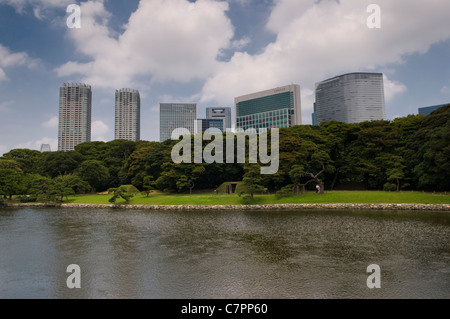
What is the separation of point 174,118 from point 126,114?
31758mm

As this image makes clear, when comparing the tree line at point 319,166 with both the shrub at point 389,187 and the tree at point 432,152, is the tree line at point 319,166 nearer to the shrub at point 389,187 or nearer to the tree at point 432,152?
the tree at point 432,152

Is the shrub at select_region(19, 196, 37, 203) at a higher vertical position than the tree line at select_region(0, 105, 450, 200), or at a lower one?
lower

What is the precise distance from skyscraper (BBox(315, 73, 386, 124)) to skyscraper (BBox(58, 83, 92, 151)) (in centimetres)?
14804

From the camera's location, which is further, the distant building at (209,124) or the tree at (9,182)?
the distant building at (209,124)

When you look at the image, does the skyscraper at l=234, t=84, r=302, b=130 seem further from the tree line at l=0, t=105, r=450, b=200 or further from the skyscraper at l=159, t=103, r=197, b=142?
the tree line at l=0, t=105, r=450, b=200

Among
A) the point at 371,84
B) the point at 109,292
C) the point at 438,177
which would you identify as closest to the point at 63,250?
the point at 109,292

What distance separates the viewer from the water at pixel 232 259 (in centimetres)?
962

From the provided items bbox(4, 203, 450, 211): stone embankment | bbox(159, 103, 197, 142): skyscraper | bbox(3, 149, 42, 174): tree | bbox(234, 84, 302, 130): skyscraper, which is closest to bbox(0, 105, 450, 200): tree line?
bbox(4, 203, 450, 211): stone embankment

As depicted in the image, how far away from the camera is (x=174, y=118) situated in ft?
636

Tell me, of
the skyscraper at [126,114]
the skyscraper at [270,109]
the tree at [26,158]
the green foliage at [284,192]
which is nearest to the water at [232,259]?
the green foliage at [284,192]

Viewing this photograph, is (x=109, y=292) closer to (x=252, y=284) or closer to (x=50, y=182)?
A: (x=252, y=284)

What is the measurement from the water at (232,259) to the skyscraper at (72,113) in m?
169

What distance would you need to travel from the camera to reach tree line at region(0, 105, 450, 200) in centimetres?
3325

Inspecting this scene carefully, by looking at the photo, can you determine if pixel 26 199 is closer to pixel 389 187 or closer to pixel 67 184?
pixel 67 184
